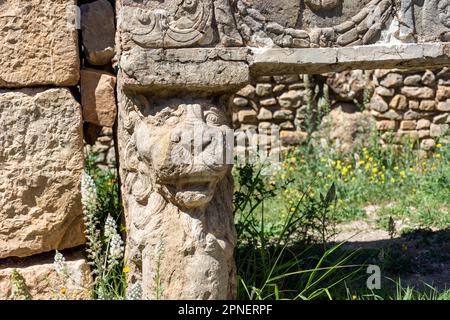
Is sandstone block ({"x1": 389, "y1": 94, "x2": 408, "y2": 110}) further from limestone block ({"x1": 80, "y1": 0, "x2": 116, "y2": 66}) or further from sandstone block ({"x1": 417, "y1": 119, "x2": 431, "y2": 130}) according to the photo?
limestone block ({"x1": 80, "y1": 0, "x2": 116, "y2": 66})

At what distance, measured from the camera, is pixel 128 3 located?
9.39ft

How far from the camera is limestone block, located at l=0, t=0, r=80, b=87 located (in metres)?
3.14

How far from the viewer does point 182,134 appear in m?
2.85

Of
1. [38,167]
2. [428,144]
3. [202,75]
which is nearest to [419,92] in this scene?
[428,144]

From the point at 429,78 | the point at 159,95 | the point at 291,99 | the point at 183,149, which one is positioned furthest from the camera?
the point at 291,99

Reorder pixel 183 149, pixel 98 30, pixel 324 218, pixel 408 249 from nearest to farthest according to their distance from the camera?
1. pixel 183 149
2. pixel 98 30
3. pixel 324 218
4. pixel 408 249

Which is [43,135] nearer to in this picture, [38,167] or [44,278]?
[38,167]

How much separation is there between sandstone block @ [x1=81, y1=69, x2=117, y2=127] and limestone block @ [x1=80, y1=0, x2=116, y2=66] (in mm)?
91

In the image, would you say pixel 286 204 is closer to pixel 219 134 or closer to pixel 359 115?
pixel 359 115

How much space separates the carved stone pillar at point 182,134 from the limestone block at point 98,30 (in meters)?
0.45

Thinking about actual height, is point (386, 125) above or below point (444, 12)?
below

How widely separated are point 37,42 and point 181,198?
1.04 m

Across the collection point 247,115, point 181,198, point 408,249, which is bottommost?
point 408,249

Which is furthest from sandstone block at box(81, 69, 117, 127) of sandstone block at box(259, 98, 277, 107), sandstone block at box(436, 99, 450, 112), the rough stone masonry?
sandstone block at box(436, 99, 450, 112)
